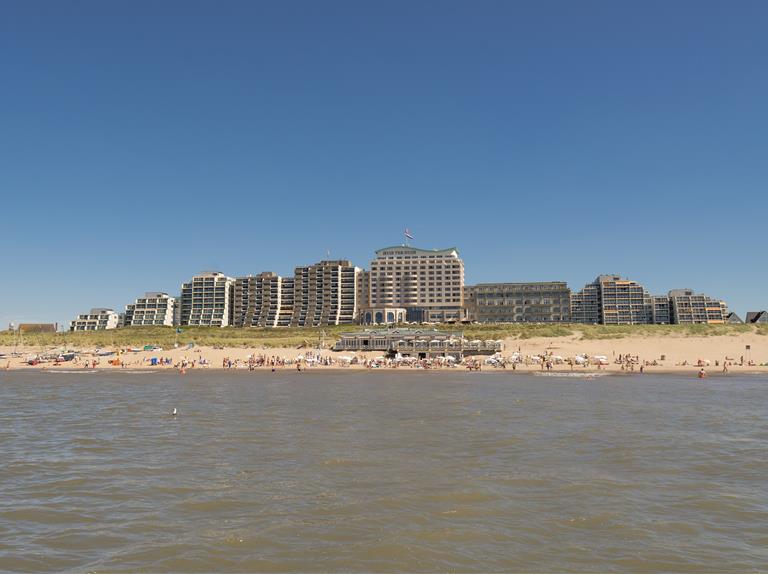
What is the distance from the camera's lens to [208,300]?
190 m

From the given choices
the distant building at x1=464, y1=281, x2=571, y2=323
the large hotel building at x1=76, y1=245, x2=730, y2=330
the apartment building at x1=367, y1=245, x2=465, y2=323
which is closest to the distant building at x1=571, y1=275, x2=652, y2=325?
the large hotel building at x1=76, y1=245, x2=730, y2=330

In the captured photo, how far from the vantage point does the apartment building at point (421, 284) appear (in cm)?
17175

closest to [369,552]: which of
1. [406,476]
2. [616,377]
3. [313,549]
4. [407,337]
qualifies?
[313,549]

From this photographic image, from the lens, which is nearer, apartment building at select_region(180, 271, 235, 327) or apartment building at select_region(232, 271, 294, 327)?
apartment building at select_region(232, 271, 294, 327)

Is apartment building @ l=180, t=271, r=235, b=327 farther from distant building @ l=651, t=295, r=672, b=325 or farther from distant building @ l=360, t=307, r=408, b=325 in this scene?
distant building @ l=651, t=295, r=672, b=325

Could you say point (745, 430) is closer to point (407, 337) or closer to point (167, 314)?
point (407, 337)

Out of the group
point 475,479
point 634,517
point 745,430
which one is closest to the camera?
point 634,517

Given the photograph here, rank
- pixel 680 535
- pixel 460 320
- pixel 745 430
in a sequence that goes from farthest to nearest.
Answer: pixel 460 320 < pixel 745 430 < pixel 680 535

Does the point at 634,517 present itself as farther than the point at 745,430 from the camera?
No

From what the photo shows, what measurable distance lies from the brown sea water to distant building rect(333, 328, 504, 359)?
155ft

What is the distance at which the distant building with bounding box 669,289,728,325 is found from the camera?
178 metres

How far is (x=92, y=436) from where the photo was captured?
23.5m

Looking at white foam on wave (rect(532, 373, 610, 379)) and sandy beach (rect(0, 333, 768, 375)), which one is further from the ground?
sandy beach (rect(0, 333, 768, 375))

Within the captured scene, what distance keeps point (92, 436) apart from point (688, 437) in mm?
24863
